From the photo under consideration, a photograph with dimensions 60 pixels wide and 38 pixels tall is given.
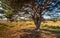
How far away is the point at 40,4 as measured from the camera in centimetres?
1847

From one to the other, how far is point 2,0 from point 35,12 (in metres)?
3.71

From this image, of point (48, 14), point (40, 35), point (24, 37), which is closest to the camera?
point (24, 37)

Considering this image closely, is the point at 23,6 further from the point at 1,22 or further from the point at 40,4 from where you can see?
the point at 1,22

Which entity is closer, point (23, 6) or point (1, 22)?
point (23, 6)

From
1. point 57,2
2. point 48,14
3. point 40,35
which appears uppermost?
point 57,2

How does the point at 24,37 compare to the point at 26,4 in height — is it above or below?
below

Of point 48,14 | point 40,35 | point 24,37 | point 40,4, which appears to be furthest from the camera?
point 48,14

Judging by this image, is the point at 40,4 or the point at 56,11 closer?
the point at 40,4

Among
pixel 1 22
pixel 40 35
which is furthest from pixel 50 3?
pixel 1 22

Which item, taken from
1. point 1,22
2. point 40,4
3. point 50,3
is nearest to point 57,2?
point 50,3

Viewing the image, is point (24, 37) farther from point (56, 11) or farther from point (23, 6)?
point (56, 11)

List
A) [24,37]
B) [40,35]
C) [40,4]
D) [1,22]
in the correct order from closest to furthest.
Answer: [24,37]
[40,35]
[40,4]
[1,22]

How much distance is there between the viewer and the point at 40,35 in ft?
56.3

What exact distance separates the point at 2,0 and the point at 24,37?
4.71 meters
